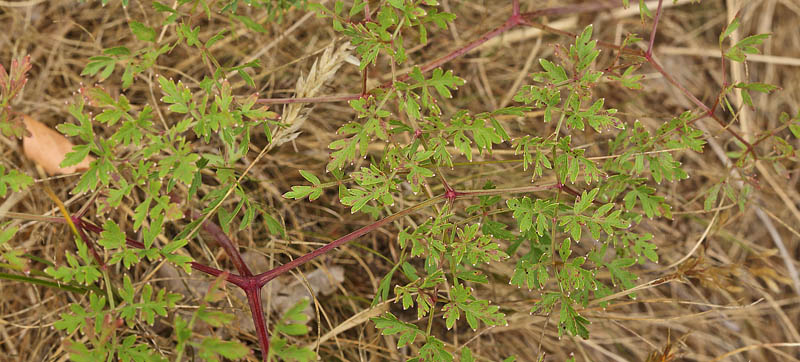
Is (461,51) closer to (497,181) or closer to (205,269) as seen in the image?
(497,181)

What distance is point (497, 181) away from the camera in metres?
2.64

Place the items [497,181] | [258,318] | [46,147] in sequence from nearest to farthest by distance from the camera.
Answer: [258,318] → [46,147] → [497,181]

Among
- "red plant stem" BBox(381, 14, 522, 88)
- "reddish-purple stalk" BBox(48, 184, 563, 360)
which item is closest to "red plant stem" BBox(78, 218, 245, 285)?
"reddish-purple stalk" BBox(48, 184, 563, 360)

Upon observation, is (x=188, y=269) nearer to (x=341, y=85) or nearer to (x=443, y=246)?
(x=443, y=246)

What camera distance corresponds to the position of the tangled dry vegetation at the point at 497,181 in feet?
7.91

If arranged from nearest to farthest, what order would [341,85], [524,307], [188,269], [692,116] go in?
[188,269] < [692,116] < [524,307] < [341,85]

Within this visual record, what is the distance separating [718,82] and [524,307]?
194cm

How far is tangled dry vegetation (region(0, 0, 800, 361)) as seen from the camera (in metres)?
2.41

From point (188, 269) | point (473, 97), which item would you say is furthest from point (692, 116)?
point (188, 269)

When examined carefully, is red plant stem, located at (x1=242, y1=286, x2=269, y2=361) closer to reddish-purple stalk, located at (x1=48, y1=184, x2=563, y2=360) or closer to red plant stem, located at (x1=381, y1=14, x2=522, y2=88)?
reddish-purple stalk, located at (x1=48, y1=184, x2=563, y2=360)

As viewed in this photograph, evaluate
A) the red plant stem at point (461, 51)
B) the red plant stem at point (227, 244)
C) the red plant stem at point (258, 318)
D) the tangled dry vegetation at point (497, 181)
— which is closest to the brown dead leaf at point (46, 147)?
the tangled dry vegetation at point (497, 181)

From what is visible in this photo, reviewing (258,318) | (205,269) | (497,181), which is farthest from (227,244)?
(497,181)

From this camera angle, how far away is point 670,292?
3.00 m

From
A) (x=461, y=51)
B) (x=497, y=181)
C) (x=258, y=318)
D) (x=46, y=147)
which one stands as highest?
(x=461, y=51)
